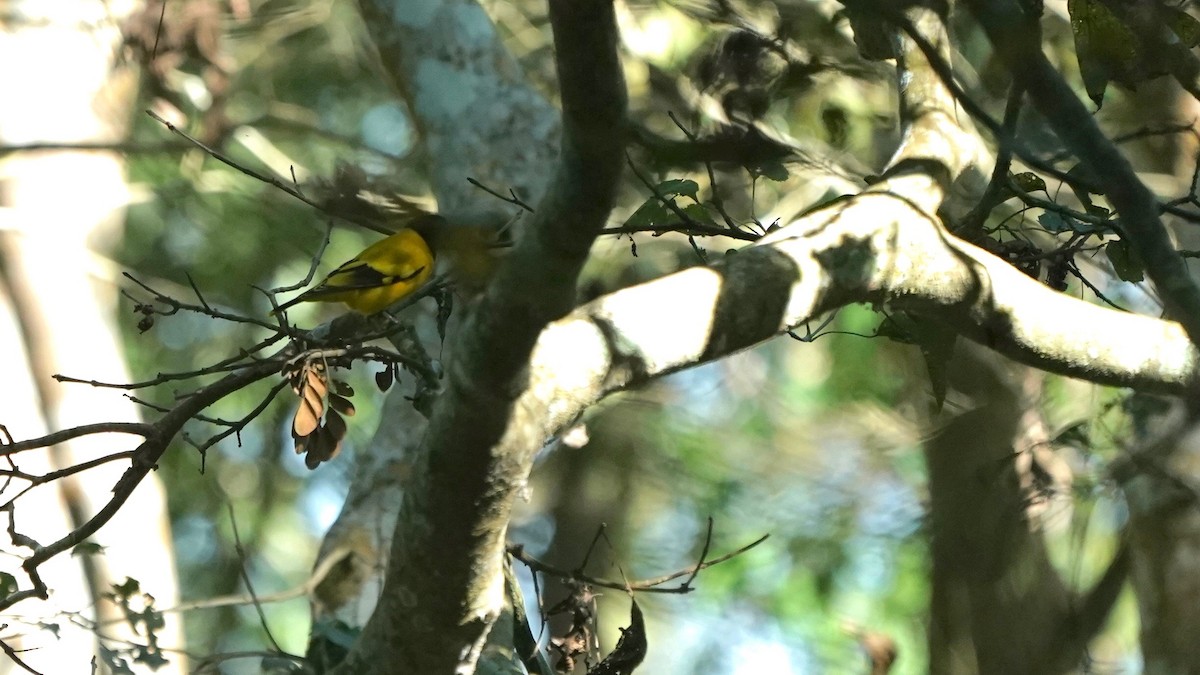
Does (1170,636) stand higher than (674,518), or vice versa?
(1170,636)

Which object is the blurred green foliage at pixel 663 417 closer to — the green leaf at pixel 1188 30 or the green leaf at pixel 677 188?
the green leaf at pixel 677 188

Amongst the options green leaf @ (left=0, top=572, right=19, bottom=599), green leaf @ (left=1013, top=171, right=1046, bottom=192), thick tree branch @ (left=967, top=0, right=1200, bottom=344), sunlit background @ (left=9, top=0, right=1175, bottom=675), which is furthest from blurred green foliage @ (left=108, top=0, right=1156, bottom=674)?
thick tree branch @ (left=967, top=0, right=1200, bottom=344)

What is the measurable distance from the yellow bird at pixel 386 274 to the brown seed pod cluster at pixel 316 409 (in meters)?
1.31

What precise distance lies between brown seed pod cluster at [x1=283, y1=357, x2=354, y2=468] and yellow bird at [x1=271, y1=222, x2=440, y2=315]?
131 cm

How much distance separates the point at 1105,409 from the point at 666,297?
1604 mm

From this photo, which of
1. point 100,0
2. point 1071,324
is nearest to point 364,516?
point 1071,324

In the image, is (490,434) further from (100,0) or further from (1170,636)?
(100,0)

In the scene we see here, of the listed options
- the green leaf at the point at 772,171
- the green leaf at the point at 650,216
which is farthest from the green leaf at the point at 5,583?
the green leaf at the point at 772,171

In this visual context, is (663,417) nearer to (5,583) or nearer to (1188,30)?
(5,583)

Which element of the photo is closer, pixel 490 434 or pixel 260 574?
pixel 490 434

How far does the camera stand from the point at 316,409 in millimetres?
2059

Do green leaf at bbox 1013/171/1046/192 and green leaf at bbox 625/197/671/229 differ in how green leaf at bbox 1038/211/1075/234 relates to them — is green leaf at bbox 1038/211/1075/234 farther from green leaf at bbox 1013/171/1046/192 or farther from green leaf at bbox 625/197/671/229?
green leaf at bbox 625/197/671/229

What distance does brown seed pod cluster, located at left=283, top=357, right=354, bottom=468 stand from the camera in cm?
201

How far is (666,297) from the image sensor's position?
1781 mm
